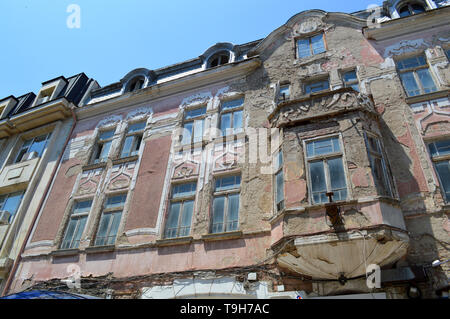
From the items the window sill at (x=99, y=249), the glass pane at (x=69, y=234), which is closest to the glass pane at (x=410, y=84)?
the window sill at (x=99, y=249)

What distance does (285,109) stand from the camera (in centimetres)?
973

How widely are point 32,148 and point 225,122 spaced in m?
10.3

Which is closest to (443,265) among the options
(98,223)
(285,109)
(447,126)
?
(447,126)

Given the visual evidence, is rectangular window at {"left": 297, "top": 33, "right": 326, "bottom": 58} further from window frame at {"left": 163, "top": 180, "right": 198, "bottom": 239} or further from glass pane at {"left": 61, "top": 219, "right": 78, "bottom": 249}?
glass pane at {"left": 61, "top": 219, "right": 78, "bottom": 249}

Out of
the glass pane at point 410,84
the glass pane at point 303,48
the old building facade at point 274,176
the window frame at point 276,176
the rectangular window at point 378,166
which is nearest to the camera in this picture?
the old building facade at point 274,176

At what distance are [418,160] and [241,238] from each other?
16.9 feet

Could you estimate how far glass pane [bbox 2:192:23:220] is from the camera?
1368 cm

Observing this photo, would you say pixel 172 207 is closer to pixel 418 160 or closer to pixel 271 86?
pixel 271 86

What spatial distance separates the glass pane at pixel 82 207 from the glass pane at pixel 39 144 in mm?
4664

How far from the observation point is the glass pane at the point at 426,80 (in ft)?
32.1

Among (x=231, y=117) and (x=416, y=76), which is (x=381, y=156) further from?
(x=231, y=117)

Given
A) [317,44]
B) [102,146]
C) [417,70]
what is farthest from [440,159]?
[102,146]

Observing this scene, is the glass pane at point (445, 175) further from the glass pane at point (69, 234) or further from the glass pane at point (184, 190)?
the glass pane at point (69, 234)

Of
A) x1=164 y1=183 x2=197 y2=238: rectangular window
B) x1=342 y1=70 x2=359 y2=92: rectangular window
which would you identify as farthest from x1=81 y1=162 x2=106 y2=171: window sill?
x1=342 y1=70 x2=359 y2=92: rectangular window
